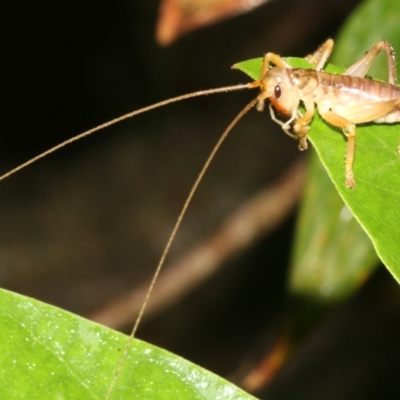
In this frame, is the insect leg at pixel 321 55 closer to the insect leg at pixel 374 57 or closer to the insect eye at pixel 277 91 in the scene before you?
the insect leg at pixel 374 57

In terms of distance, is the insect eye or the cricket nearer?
the cricket

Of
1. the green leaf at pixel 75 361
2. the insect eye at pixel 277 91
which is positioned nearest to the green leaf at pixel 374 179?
the insect eye at pixel 277 91

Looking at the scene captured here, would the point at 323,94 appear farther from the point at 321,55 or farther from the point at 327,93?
the point at 321,55

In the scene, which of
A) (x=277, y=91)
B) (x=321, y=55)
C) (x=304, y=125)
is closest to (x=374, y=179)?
(x=304, y=125)

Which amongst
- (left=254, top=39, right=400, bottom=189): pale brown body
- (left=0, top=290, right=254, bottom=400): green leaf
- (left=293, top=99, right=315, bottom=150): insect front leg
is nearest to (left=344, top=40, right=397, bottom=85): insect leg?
(left=254, top=39, right=400, bottom=189): pale brown body

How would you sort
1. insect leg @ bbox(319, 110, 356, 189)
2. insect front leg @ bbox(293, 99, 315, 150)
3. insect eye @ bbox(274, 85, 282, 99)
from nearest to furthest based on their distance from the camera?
insect leg @ bbox(319, 110, 356, 189) → insect front leg @ bbox(293, 99, 315, 150) → insect eye @ bbox(274, 85, 282, 99)

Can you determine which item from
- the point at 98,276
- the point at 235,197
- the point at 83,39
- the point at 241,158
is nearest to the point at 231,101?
the point at 241,158

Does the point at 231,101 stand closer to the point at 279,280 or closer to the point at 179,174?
the point at 179,174

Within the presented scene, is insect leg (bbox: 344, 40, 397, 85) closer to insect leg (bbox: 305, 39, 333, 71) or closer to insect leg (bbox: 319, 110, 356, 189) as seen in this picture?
insect leg (bbox: 305, 39, 333, 71)
